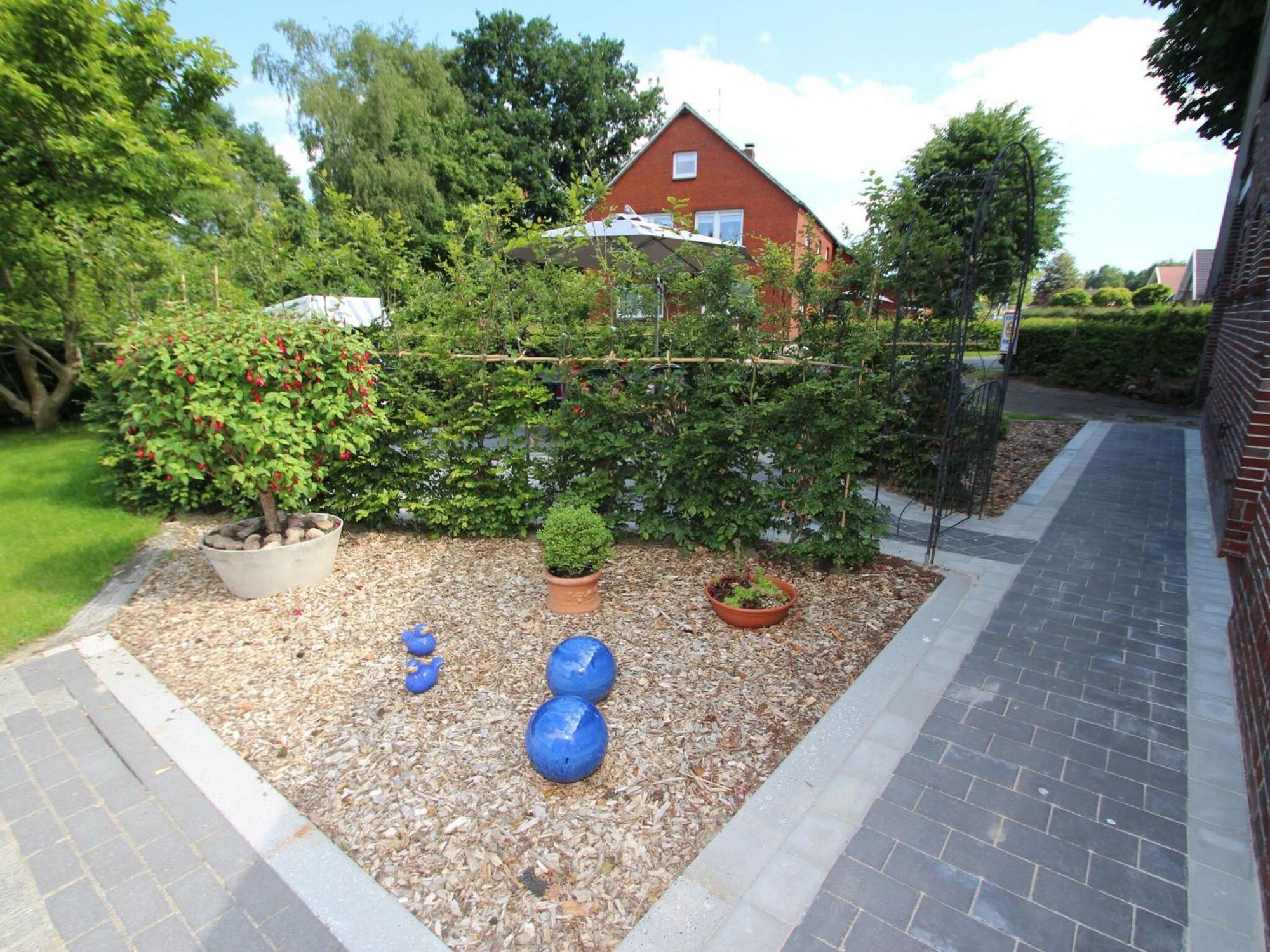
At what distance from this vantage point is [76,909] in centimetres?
193

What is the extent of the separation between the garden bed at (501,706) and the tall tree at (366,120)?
17910 millimetres

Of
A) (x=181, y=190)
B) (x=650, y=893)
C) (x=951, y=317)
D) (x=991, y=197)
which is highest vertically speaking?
(x=181, y=190)

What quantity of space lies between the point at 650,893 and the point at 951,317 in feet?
17.3

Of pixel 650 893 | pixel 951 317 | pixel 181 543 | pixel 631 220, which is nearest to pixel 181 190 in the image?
pixel 181 543

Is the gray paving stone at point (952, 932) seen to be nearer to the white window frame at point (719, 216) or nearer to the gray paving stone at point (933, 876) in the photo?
the gray paving stone at point (933, 876)

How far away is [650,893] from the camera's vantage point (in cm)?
196

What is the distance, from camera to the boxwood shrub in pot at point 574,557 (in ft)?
12.1

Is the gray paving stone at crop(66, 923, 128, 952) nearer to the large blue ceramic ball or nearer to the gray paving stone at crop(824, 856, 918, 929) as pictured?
the large blue ceramic ball

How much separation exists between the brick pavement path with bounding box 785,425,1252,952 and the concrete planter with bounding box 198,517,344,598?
384 centimetres

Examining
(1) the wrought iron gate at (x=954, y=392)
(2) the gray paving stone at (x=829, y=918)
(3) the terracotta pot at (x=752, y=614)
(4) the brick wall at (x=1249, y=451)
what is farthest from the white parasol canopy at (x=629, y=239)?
(2) the gray paving stone at (x=829, y=918)

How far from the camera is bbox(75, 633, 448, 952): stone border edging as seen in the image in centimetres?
183

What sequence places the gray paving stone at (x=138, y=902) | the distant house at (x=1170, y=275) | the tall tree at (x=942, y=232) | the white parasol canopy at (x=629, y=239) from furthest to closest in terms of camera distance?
the distant house at (x=1170, y=275) → the white parasol canopy at (x=629, y=239) → the tall tree at (x=942, y=232) → the gray paving stone at (x=138, y=902)

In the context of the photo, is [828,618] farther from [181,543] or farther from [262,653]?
[181,543]

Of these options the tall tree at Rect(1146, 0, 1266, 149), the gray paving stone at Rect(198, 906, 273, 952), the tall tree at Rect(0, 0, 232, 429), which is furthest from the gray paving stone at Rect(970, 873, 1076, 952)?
the tall tree at Rect(0, 0, 232, 429)
